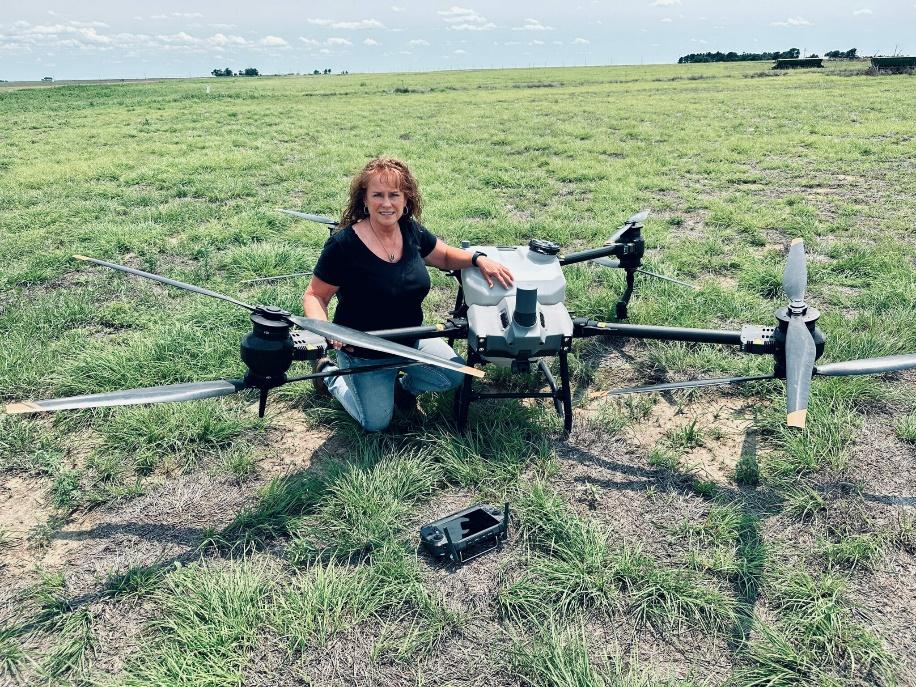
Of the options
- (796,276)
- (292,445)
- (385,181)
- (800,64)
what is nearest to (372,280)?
(385,181)

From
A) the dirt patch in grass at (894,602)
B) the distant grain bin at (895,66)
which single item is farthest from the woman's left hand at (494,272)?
the distant grain bin at (895,66)

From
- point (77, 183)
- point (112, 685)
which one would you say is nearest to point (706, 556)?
point (112, 685)

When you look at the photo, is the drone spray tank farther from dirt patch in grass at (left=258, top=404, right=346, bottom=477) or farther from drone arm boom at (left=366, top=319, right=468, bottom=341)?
dirt patch in grass at (left=258, top=404, right=346, bottom=477)

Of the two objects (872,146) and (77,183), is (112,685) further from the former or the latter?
(872,146)

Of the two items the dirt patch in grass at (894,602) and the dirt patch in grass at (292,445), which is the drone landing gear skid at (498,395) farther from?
the dirt patch in grass at (894,602)

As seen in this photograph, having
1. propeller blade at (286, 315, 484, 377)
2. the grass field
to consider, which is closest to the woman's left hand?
the grass field

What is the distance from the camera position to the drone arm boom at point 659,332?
415cm

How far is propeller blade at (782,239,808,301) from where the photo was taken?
414cm

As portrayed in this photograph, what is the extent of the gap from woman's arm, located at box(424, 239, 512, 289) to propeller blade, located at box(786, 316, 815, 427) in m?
1.89

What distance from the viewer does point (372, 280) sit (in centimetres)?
457

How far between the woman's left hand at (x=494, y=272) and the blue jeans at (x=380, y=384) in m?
0.75

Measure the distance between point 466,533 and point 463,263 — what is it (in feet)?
6.99

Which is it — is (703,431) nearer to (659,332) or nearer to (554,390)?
(659,332)

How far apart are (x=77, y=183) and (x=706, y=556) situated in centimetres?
1475
